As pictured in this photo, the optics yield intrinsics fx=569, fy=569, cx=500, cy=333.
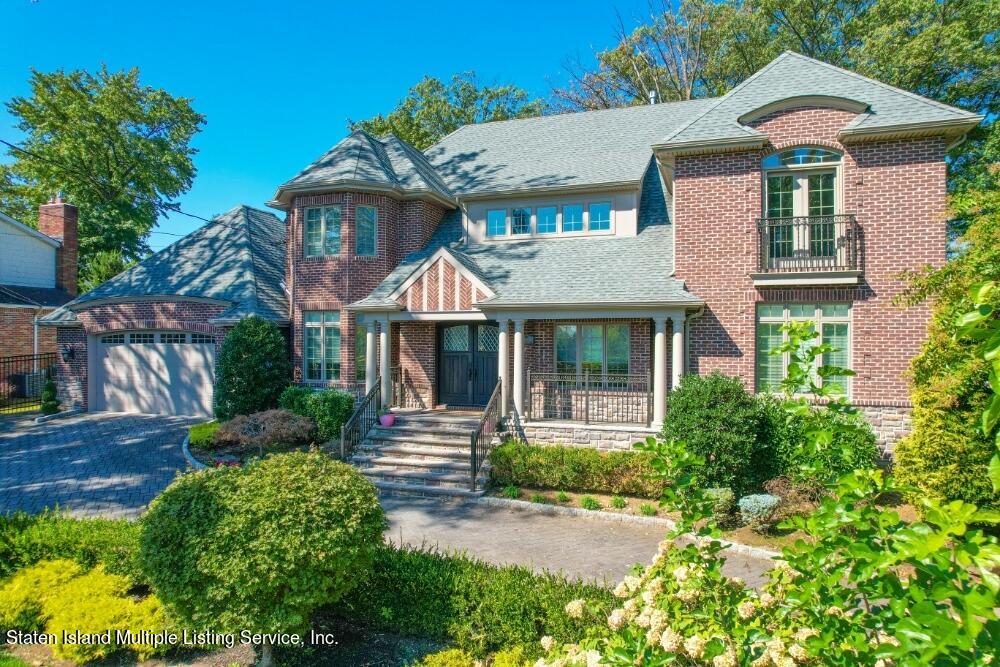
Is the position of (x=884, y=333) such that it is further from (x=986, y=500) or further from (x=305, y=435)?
(x=305, y=435)

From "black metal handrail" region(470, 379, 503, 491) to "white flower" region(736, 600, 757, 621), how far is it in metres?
7.94

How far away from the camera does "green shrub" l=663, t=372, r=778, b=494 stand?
9.94 metres

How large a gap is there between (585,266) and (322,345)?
7831mm

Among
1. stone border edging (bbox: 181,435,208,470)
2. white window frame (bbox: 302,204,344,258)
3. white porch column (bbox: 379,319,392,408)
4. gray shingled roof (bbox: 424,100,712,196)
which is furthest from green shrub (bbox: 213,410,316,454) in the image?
gray shingled roof (bbox: 424,100,712,196)

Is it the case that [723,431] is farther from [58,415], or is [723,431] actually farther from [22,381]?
[22,381]

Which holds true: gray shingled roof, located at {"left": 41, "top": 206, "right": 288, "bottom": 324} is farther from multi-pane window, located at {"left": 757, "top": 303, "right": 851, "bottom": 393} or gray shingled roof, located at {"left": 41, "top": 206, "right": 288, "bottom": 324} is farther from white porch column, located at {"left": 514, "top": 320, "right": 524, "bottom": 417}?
multi-pane window, located at {"left": 757, "top": 303, "right": 851, "bottom": 393}

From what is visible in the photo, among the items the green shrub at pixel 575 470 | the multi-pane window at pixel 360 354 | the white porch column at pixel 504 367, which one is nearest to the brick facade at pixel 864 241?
the green shrub at pixel 575 470

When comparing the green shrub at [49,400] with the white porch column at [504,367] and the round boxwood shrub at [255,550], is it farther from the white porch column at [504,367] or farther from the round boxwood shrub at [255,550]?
the round boxwood shrub at [255,550]

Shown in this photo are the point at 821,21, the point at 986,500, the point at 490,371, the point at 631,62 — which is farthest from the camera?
the point at 631,62

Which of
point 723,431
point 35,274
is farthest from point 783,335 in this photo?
point 35,274

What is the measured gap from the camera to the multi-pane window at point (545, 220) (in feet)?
52.0

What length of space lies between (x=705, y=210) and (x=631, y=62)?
1681cm

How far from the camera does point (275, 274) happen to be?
1934cm

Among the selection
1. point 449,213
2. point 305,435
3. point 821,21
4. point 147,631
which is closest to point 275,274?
point 449,213
